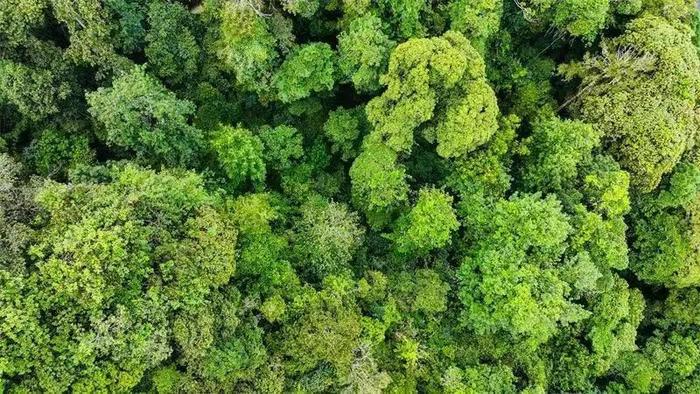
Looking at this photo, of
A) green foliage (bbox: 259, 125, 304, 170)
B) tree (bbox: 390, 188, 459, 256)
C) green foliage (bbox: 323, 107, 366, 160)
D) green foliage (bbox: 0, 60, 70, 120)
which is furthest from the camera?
green foliage (bbox: 323, 107, 366, 160)

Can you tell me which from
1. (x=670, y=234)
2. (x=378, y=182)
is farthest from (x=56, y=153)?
(x=670, y=234)

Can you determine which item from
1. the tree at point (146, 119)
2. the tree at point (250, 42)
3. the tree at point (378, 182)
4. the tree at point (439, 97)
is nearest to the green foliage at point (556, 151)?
the tree at point (439, 97)

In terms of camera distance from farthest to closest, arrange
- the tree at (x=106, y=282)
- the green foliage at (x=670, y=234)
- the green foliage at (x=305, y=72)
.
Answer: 1. the green foliage at (x=670, y=234)
2. the green foliage at (x=305, y=72)
3. the tree at (x=106, y=282)

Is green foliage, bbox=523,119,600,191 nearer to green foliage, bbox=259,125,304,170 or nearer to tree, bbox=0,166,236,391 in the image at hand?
green foliage, bbox=259,125,304,170

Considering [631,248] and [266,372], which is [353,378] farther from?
[631,248]

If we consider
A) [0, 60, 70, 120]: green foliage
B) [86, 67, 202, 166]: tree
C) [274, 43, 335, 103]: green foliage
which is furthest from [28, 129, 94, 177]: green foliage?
[274, 43, 335, 103]: green foliage

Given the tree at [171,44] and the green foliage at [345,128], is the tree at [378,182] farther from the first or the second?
the tree at [171,44]
